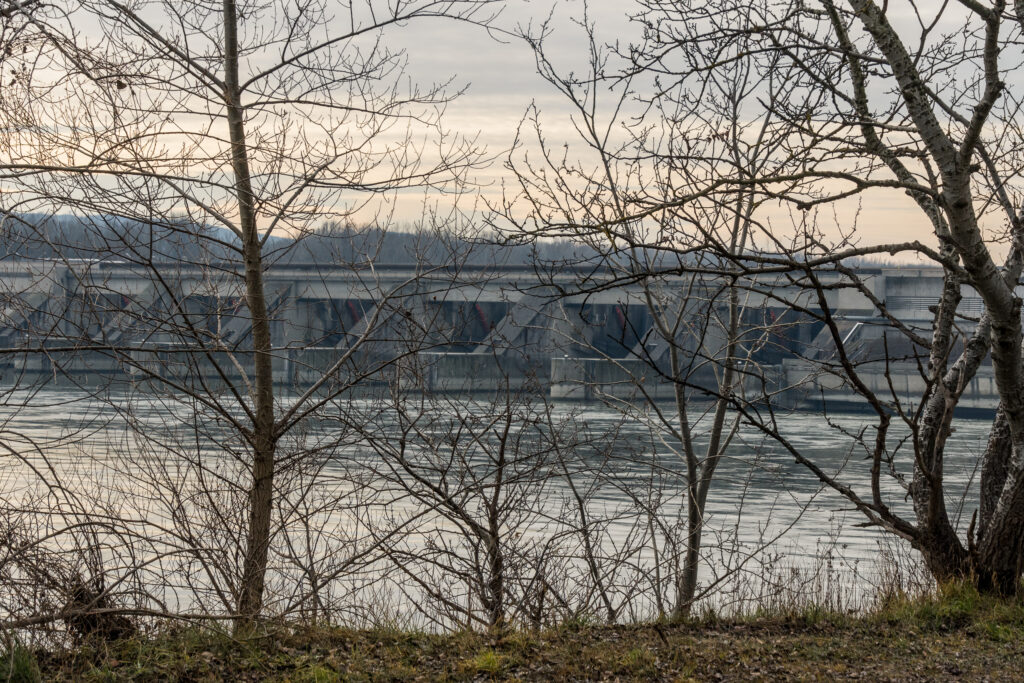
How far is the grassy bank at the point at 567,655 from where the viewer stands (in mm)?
5387

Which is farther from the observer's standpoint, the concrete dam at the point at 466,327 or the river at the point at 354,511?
the river at the point at 354,511

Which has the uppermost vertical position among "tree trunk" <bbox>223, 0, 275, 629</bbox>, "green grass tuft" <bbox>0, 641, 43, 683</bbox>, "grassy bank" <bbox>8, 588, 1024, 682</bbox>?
"tree trunk" <bbox>223, 0, 275, 629</bbox>

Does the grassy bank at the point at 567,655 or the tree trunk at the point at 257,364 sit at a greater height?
the tree trunk at the point at 257,364

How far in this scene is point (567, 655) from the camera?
5.90 m

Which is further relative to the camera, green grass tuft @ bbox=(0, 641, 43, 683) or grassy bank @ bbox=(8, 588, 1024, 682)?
grassy bank @ bbox=(8, 588, 1024, 682)

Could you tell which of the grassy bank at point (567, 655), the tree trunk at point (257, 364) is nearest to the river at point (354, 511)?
the tree trunk at point (257, 364)

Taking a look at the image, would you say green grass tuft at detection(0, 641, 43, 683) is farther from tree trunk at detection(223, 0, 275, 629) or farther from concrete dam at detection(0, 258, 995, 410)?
tree trunk at detection(223, 0, 275, 629)

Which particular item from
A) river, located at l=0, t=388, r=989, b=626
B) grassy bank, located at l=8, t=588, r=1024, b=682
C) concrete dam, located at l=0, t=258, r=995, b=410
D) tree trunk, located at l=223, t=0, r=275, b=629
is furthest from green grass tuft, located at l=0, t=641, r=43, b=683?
tree trunk, located at l=223, t=0, r=275, b=629

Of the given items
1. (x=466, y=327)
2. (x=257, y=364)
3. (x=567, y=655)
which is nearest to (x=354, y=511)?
(x=257, y=364)

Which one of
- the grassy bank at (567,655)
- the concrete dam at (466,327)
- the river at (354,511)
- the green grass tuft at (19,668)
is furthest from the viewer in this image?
the river at (354,511)

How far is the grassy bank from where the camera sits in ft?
17.7

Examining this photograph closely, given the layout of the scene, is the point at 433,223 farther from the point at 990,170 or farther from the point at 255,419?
the point at 990,170

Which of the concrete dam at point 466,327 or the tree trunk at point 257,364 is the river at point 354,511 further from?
the concrete dam at point 466,327

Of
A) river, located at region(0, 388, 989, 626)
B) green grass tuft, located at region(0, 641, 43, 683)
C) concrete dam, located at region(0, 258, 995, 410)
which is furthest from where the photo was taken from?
river, located at region(0, 388, 989, 626)
